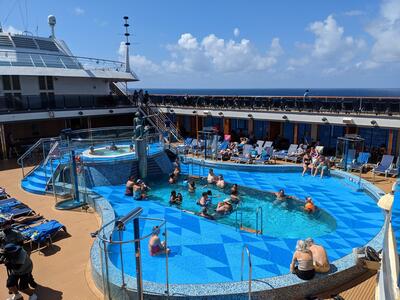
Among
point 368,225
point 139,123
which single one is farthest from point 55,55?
point 368,225

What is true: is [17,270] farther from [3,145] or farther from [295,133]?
[295,133]

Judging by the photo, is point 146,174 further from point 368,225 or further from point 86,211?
point 368,225

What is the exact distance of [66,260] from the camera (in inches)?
294

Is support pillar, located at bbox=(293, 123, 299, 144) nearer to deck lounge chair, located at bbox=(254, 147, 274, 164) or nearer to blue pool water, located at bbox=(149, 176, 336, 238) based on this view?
deck lounge chair, located at bbox=(254, 147, 274, 164)

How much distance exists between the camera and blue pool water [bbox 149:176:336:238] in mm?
10336

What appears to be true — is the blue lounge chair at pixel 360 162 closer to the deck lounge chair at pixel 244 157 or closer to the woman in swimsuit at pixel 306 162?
the woman in swimsuit at pixel 306 162

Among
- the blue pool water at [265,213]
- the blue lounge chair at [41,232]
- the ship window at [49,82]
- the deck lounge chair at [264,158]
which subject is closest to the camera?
the blue lounge chair at [41,232]

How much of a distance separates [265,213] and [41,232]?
7358mm

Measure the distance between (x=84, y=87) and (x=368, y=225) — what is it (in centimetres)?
2185

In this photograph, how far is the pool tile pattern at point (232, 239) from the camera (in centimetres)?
732

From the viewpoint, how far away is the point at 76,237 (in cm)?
863

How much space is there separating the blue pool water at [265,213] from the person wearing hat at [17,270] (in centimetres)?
630

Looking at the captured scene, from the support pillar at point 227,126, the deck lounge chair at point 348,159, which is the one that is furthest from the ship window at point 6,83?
the deck lounge chair at point 348,159

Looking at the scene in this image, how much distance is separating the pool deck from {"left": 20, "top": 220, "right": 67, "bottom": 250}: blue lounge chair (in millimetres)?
279
